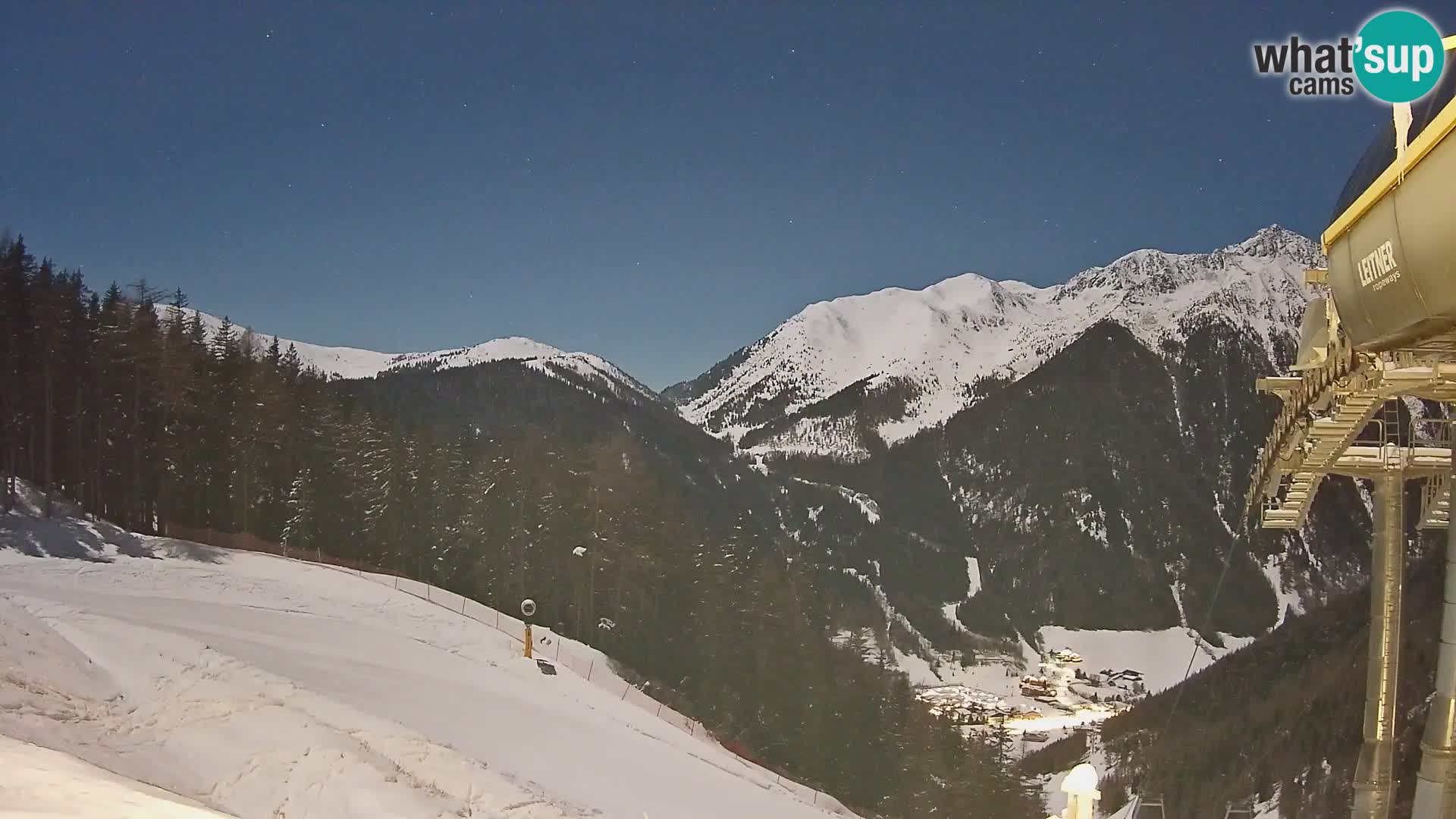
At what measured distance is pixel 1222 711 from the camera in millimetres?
18641

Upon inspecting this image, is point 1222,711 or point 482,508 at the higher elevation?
point 482,508

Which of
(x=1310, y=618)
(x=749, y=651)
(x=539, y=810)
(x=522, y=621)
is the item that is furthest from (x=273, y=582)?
(x=1310, y=618)

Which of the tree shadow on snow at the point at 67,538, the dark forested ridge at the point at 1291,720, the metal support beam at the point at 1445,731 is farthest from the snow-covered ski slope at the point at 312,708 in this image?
the dark forested ridge at the point at 1291,720

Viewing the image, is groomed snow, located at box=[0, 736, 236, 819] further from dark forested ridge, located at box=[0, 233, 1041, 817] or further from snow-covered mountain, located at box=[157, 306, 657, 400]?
snow-covered mountain, located at box=[157, 306, 657, 400]

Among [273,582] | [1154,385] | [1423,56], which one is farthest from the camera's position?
[1154,385]

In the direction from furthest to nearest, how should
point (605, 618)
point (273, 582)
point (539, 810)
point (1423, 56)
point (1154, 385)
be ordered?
point (1154, 385) < point (605, 618) < point (273, 582) < point (539, 810) < point (1423, 56)

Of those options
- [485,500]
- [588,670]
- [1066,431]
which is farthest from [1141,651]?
[485,500]

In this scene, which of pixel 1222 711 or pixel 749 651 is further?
pixel 749 651

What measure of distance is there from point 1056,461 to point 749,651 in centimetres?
2350

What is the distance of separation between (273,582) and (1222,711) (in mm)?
17933

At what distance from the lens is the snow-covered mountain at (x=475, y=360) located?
22.7 meters

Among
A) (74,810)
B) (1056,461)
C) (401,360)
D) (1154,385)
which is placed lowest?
(74,810)

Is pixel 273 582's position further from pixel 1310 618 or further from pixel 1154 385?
pixel 1154 385

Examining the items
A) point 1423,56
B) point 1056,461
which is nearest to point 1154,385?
point 1056,461
